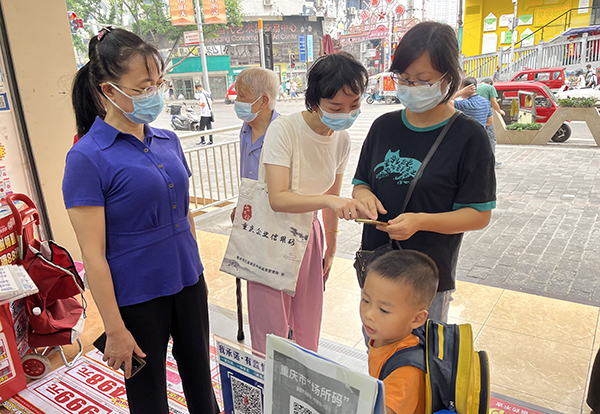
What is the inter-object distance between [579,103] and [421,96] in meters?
9.11

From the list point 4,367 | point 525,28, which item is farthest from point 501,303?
point 525,28

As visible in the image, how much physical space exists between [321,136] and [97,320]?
232cm

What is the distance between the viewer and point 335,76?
1416 mm

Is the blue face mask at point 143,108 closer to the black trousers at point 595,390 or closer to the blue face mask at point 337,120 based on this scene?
the blue face mask at point 337,120

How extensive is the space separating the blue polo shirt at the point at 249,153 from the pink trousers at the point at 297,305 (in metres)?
0.82

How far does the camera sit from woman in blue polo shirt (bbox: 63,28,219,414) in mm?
1197

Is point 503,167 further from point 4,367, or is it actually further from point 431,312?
point 4,367

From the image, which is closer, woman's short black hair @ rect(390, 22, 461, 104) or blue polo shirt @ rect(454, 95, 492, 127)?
woman's short black hair @ rect(390, 22, 461, 104)

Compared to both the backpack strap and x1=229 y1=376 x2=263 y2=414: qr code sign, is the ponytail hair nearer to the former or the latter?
x1=229 y1=376 x2=263 y2=414: qr code sign

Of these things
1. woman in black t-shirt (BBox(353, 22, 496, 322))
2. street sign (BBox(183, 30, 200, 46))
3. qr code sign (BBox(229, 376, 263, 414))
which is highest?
street sign (BBox(183, 30, 200, 46))

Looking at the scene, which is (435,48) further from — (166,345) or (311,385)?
(166,345)

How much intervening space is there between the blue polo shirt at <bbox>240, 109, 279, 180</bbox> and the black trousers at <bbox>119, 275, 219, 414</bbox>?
100cm

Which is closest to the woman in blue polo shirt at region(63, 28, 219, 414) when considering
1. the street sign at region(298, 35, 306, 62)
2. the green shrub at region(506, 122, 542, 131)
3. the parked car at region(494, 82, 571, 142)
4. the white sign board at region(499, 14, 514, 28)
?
the green shrub at region(506, 122, 542, 131)

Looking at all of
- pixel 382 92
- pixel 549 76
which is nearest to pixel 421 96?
pixel 549 76
